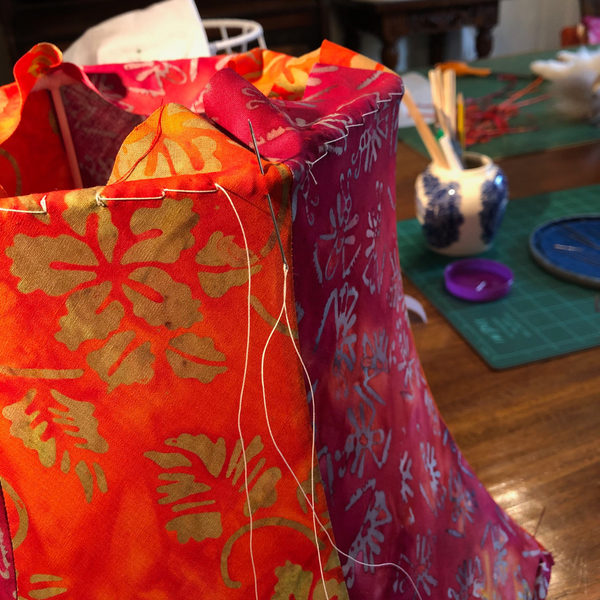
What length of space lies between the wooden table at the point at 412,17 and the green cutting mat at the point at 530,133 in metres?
0.97

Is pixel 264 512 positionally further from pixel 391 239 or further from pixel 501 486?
pixel 501 486

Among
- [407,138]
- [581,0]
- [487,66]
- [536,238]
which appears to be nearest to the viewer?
[536,238]

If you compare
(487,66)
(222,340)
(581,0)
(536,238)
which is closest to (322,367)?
(222,340)

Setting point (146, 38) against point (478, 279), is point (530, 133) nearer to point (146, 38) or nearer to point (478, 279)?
point (478, 279)

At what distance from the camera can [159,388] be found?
275 mm

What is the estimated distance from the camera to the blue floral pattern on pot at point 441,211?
895 millimetres

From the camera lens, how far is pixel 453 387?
2.27ft

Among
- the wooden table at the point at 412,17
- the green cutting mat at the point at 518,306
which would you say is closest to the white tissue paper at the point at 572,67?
the green cutting mat at the point at 518,306

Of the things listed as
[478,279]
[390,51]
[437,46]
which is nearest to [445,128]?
[478,279]

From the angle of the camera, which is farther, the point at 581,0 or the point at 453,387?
the point at 581,0

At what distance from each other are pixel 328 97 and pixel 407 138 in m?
1.05

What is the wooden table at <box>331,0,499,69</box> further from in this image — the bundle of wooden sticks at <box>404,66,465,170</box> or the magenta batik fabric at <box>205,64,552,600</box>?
the magenta batik fabric at <box>205,64,552,600</box>

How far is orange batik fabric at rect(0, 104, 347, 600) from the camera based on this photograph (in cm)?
25

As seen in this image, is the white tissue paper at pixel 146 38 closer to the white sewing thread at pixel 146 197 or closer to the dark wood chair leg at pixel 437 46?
the white sewing thread at pixel 146 197
